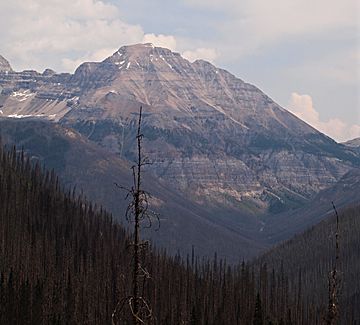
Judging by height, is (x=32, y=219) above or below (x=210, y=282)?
above

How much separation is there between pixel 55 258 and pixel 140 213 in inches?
5875

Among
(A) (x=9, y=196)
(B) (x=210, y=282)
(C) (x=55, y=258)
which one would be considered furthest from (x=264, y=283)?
(A) (x=9, y=196)

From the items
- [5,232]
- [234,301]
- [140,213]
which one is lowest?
[234,301]

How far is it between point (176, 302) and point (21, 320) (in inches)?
2042

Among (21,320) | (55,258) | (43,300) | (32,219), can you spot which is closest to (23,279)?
(43,300)

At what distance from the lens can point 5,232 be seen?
164 m

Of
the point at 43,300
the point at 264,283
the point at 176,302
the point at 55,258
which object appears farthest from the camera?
the point at 264,283

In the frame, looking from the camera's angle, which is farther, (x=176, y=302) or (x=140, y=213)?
(x=176, y=302)

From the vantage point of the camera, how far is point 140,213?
77.9 ft

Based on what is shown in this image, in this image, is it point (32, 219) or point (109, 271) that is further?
point (32, 219)

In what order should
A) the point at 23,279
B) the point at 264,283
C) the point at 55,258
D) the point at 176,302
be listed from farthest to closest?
the point at 264,283 → the point at 55,258 → the point at 176,302 → the point at 23,279

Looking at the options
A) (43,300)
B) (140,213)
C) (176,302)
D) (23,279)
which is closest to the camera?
(140,213)

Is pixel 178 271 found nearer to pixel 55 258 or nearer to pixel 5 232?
pixel 55 258

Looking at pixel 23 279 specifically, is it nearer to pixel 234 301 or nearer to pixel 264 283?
pixel 234 301
